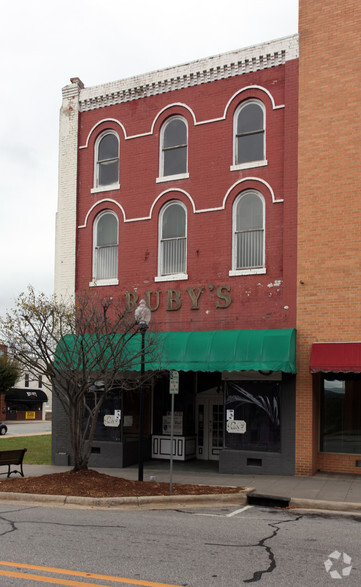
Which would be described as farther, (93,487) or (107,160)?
(107,160)

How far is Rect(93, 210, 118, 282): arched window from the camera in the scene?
1911 centimetres

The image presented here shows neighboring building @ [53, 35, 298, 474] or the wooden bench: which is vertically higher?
neighboring building @ [53, 35, 298, 474]

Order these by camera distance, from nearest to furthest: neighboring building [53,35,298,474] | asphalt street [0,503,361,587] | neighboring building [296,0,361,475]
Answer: asphalt street [0,503,361,587], neighboring building [296,0,361,475], neighboring building [53,35,298,474]

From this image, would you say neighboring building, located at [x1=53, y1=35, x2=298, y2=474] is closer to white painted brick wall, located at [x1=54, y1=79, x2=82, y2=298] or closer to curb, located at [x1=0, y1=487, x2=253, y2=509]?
white painted brick wall, located at [x1=54, y1=79, x2=82, y2=298]

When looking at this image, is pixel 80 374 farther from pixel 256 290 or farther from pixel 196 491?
pixel 256 290

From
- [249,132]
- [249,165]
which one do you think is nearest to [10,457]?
[249,165]

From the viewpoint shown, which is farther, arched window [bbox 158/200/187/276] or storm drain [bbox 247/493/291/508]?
arched window [bbox 158/200/187/276]

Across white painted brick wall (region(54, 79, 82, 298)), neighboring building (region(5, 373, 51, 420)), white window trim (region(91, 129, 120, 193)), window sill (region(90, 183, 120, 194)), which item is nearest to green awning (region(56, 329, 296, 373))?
white painted brick wall (region(54, 79, 82, 298))

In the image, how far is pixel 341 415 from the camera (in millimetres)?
15820

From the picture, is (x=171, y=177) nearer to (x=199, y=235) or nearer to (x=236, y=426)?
(x=199, y=235)

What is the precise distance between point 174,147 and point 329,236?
18.7 feet

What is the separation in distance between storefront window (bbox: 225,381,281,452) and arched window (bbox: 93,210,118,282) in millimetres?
5472

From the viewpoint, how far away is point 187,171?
1795 centimetres

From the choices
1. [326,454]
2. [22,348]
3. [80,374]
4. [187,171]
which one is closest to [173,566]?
[80,374]
